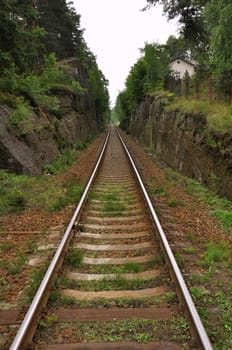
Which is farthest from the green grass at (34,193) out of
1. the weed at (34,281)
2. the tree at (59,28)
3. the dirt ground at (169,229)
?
the tree at (59,28)

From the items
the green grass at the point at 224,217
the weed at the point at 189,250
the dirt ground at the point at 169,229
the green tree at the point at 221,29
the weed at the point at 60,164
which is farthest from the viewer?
the weed at the point at 60,164

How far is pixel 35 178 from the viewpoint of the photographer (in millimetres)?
13117

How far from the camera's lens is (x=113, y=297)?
4.66 metres

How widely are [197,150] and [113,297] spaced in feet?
31.5

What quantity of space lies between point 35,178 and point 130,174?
3.56m

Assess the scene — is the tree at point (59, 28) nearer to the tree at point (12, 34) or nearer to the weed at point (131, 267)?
the tree at point (12, 34)

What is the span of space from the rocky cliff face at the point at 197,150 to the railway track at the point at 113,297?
12.8 feet

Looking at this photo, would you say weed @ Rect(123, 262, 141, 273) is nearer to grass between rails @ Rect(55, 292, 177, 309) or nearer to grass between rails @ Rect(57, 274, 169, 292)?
grass between rails @ Rect(57, 274, 169, 292)

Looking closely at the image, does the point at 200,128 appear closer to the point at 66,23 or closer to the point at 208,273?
the point at 208,273

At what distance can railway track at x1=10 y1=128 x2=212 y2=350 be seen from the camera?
372 cm

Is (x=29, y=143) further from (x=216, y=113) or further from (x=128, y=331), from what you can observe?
(x=128, y=331)

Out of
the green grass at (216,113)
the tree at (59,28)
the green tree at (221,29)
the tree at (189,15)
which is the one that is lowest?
the green grass at (216,113)

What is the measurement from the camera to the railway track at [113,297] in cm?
372

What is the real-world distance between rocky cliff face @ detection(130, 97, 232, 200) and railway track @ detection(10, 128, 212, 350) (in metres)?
3.90
